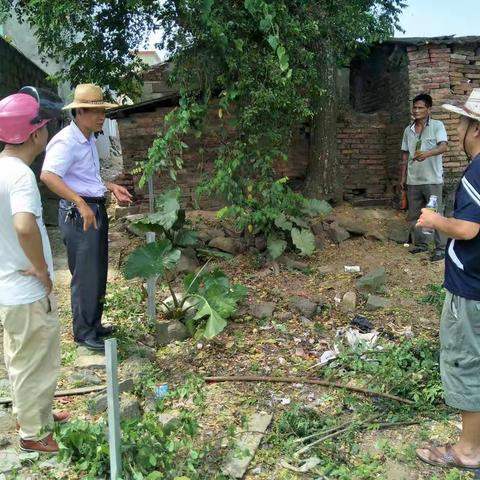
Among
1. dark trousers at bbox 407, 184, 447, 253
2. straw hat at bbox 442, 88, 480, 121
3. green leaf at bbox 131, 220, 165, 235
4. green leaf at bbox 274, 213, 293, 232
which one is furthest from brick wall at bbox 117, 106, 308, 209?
straw hat at bbox 442, 88, 480, 121

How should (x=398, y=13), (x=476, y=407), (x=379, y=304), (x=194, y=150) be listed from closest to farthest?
(x=476, y=407), (x=379, y=304), (x=194, y=150), (x=398, y=13)

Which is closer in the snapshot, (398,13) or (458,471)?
(458,471)

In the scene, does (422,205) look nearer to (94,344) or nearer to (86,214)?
(94,344)

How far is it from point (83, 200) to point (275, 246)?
9.17ft

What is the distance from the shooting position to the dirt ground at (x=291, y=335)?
3107mm

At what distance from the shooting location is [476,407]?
8.63 feet

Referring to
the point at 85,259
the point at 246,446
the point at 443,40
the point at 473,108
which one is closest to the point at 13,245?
the point at 85,259

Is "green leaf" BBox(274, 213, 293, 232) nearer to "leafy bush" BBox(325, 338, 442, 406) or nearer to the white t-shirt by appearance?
"leafy bush" BBox(325, 338, 442, 406)

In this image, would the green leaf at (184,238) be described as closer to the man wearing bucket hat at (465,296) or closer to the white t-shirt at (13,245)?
the white t-shirt at (13,245)

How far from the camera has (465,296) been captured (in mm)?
2580

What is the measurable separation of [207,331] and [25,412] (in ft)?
4.86

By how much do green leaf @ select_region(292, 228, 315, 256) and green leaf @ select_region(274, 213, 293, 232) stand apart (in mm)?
70

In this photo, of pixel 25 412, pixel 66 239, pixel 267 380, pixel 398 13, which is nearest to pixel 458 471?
pixel 267 380

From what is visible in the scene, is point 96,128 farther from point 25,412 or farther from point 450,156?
point 450,156
